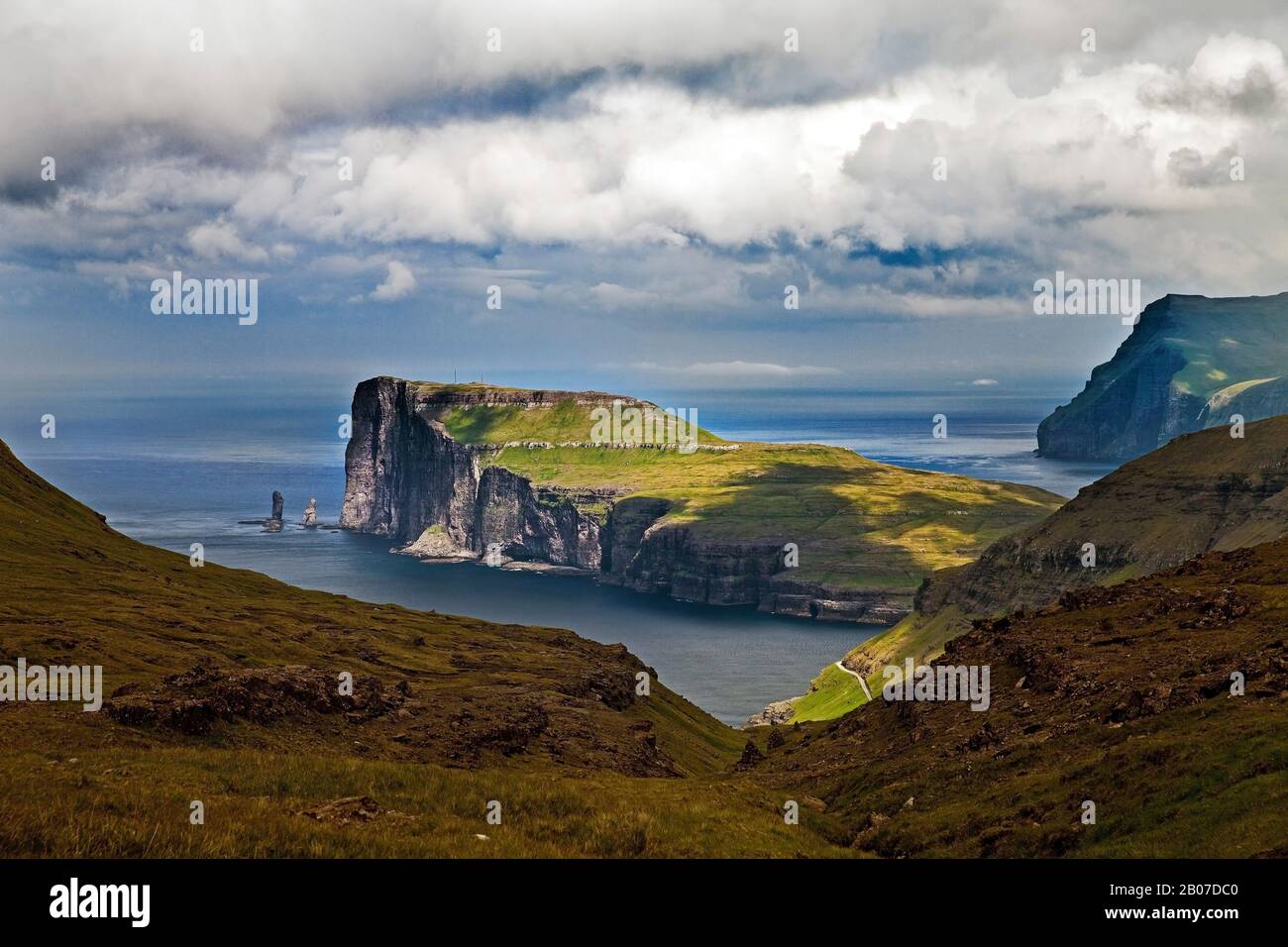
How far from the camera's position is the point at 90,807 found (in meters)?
22.3

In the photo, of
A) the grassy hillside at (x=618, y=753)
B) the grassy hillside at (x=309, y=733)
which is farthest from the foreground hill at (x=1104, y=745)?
the grassy hillside at (x=309, y=733)

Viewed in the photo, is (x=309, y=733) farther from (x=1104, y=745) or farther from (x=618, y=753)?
(x=1104, y=745)

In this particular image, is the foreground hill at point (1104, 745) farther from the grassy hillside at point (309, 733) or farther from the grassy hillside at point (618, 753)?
the grassy hillside at point (309, 733)

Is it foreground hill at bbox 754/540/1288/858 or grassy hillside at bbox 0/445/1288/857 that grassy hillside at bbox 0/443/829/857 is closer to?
grassy hillside at bbox 0/445/1288/857

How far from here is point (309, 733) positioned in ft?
209

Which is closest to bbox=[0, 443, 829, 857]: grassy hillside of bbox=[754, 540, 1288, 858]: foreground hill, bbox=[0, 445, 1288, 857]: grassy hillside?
bbox=[0, 445, 1288, 857]: grassy hillside

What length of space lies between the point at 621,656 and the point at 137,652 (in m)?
88.6

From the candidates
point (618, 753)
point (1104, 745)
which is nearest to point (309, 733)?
point (618, 753)

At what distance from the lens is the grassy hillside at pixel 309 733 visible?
24.4 metres

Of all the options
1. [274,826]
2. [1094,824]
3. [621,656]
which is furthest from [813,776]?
[621,656]

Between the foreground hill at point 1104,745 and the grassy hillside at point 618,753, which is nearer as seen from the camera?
the grassy hillside at point 618,753

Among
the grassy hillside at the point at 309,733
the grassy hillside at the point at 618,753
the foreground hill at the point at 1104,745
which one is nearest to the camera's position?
the grassy hillside at the point at 309,733

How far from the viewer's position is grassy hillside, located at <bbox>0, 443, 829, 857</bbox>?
2442 centimetres
